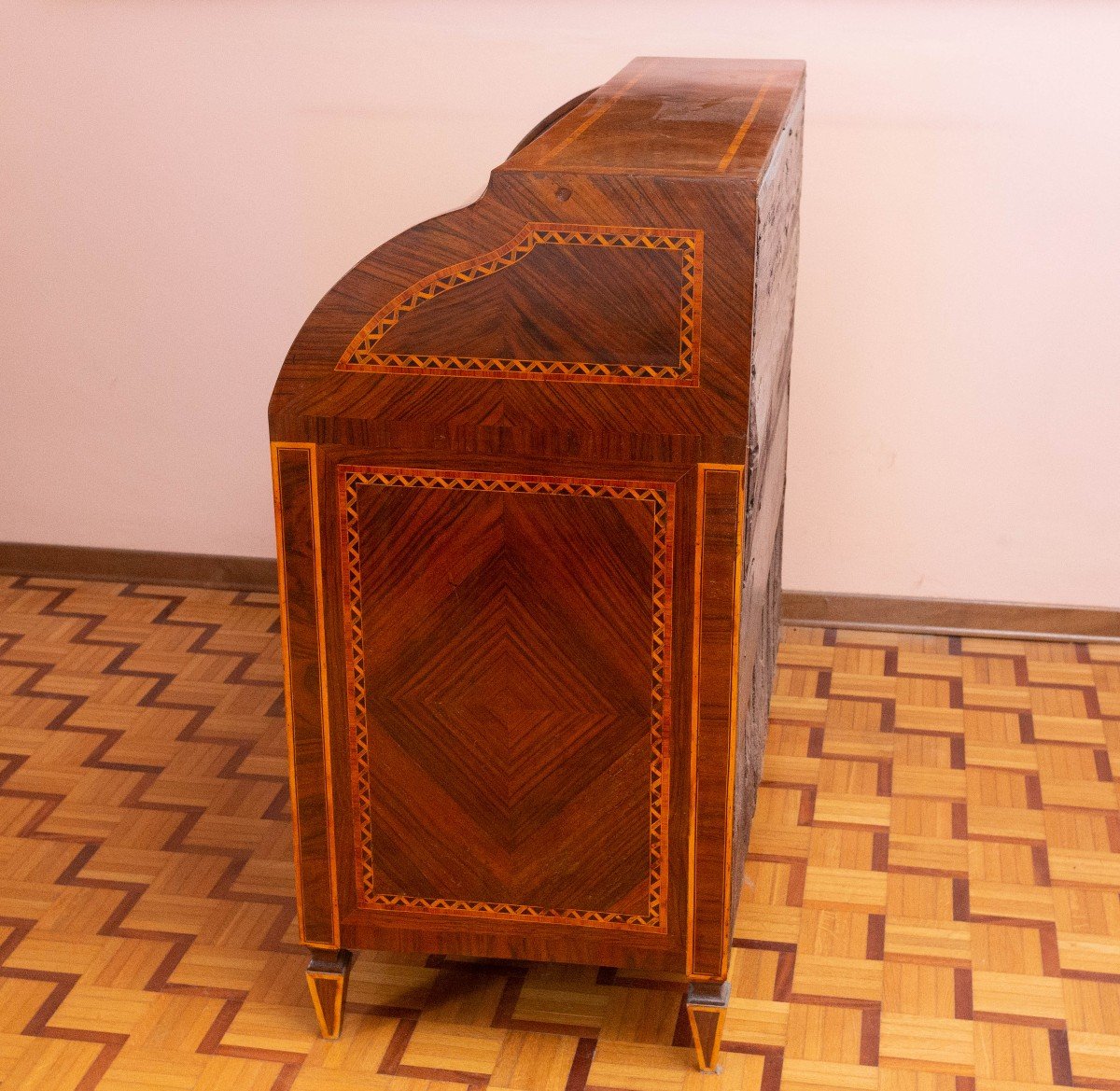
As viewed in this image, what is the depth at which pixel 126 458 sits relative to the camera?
4254 millimetres

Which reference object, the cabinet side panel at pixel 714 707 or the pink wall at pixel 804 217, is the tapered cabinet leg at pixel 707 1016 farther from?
A: the pink wall at pixel 804 217

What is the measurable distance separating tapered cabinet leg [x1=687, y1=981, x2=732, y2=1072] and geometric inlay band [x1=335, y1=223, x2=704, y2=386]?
0.98 meters

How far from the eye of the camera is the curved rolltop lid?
2002 mm

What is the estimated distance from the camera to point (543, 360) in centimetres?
208

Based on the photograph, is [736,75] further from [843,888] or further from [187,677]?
[187,677]

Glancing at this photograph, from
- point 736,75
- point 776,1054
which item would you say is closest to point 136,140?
point 736,75

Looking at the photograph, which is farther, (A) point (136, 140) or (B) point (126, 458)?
(B) point (126, 458)

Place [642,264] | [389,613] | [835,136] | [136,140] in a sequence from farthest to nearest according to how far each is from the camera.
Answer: [136,140]
[835,136]
[389,613]
[642,264]

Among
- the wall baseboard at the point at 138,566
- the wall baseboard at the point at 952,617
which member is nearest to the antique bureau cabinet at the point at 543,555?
the wall baseboard at the point at 952,617

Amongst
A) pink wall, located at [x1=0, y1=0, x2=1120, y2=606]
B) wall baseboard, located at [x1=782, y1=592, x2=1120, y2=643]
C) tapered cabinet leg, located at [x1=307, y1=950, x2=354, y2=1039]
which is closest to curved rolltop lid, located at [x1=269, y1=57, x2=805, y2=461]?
tapered cabinet leg, located at [x1=307, y1=950, x2=354, y2=1039]

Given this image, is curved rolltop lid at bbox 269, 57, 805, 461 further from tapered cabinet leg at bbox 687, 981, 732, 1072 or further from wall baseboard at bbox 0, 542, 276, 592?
wall baseboard at bbox 0, 542, 276, 592

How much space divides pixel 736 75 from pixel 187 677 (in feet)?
6.45

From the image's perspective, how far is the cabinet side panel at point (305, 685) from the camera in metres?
2.19

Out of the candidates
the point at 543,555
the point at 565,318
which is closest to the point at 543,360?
the point at 565,318
